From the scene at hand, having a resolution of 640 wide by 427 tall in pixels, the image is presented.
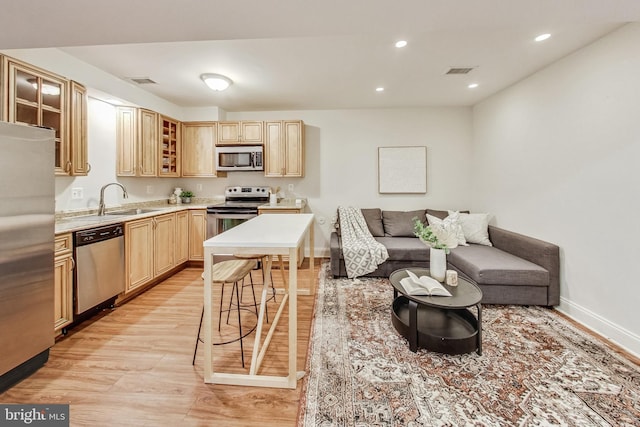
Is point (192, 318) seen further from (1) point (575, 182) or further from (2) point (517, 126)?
(2) point (517, 126)

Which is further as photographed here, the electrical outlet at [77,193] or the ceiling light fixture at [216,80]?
the ceiling light fixture at [216,80]

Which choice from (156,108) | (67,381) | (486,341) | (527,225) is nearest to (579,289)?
(527,225)

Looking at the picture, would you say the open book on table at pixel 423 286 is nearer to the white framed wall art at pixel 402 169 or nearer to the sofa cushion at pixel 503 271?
the sofa cushion at pixel 503 271

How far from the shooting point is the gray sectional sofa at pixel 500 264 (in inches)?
114

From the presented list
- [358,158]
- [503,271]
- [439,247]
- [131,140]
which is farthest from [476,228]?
[131,140]

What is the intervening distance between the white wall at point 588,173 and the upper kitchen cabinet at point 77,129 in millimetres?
4787

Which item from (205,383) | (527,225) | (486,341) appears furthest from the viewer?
(527,225)

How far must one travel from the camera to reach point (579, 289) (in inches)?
106

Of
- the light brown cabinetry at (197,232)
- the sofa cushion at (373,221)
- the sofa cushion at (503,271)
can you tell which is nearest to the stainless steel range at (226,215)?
the light brown cabinetry at (197,232)

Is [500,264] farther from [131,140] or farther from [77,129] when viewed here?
[131,140]

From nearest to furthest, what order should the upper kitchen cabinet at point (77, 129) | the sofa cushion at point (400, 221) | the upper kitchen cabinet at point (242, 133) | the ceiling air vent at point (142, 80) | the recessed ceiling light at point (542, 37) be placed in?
the recessed ceiling light at point (542, 37)
the upper kitchen cabinet at point (77, 129)
the ceiling air vent at point (142, 80)
the sofa cushion at point (400, 221)
the upper kitchen cabinet at point (242, 133)

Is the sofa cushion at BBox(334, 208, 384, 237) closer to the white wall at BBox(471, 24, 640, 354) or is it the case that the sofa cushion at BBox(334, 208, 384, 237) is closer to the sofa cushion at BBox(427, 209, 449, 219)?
the sofa cushion at BBox(427, 209, 449, 219)

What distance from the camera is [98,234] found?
8.78 feet

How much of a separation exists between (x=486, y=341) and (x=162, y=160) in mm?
4493
